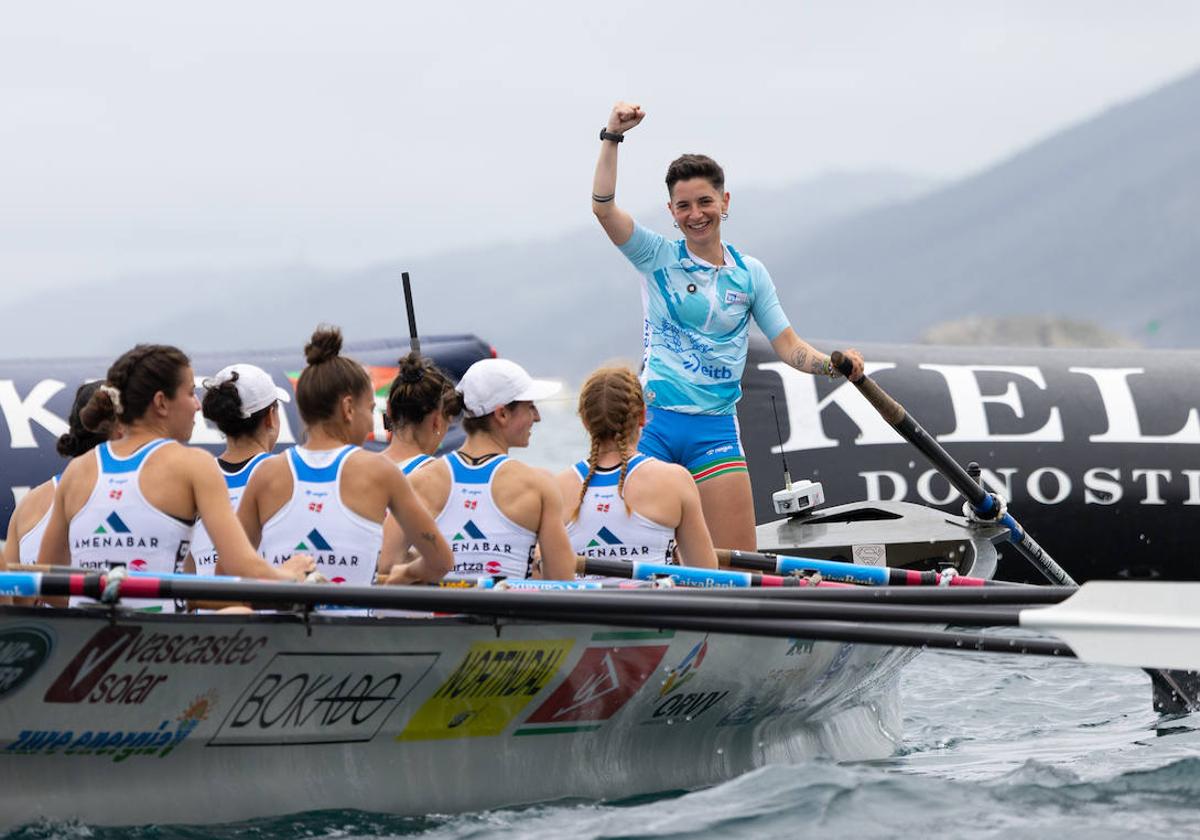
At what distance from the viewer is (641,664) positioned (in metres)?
6.09

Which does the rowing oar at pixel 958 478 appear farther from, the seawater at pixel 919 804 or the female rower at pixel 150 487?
the female rower at pixel 150 487

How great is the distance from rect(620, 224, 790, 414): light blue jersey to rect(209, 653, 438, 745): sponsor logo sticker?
113 inches

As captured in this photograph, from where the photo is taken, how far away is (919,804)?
19.9ft

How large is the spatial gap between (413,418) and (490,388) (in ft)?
2.05

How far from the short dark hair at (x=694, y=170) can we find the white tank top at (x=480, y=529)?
7.61 feet

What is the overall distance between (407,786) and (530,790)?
0.49 metres

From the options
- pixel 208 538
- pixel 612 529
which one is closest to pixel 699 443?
pixel 612 529

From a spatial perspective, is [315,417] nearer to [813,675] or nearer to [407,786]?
A: [407,786]

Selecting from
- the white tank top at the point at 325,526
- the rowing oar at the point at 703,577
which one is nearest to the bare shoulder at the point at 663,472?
the rowing oar at the point at 703,577

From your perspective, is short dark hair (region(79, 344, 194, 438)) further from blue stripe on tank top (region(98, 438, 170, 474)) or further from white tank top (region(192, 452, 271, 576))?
white tank top (region(192, 452, 271, 576))

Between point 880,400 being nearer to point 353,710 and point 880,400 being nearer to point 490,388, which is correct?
point 490,388

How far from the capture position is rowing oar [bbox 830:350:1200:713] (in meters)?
8.31

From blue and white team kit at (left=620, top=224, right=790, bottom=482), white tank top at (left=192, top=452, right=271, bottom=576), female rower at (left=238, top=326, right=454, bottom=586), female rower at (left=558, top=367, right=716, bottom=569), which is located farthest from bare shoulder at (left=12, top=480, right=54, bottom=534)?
blue and white team kit at (left=620, top=224, right=790, bottom=482)

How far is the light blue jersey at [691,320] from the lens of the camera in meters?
8.12
